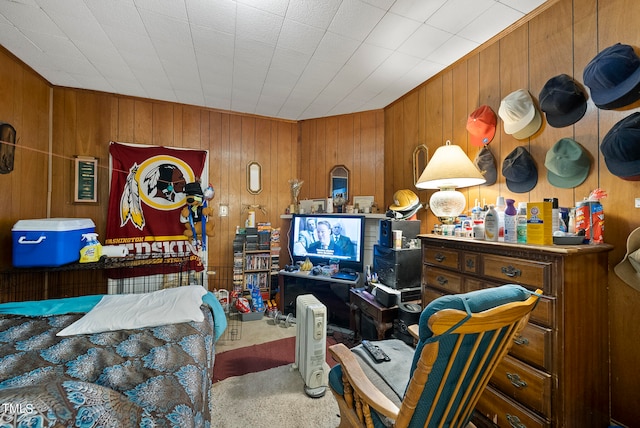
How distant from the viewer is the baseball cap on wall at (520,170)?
1.68m

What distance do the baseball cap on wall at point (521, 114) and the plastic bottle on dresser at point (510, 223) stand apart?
0.63 meters

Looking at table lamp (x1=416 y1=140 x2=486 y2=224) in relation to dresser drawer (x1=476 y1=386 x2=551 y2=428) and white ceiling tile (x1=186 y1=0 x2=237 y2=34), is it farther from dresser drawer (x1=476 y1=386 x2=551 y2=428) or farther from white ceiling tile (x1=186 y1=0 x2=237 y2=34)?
white ceiling tile (x1=186 y1=0 x2=237 y2=34)

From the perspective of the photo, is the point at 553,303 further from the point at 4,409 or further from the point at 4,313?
the point at 4,313

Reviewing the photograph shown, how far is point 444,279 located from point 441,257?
14cm

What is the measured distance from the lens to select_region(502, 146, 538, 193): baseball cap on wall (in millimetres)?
1676

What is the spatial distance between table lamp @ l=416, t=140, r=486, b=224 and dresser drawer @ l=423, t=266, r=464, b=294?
19.3 inches

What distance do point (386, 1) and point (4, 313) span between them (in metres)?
3.22

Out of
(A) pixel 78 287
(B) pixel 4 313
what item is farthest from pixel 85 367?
(A) pixel 78 287

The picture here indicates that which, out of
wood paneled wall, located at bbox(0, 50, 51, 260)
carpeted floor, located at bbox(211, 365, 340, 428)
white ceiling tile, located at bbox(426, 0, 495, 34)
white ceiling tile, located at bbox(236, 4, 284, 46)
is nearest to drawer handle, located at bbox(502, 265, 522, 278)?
carpeted floor, located at bbox(211, 365, 340, 428)

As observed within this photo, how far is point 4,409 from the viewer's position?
55cm

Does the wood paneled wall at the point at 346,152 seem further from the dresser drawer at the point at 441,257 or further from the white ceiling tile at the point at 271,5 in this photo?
the white ceiling tile at the point at 271,5

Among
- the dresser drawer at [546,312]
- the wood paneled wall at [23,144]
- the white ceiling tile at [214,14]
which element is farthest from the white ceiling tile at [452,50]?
the wood paneled wall at [23,144]

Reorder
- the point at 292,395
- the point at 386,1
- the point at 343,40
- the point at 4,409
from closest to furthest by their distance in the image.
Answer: the point at 4,409 < the point at 386,1 < the point at 292,395 < the point at 343,40

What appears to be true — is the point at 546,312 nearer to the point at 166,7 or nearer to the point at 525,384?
the point at 525,384
